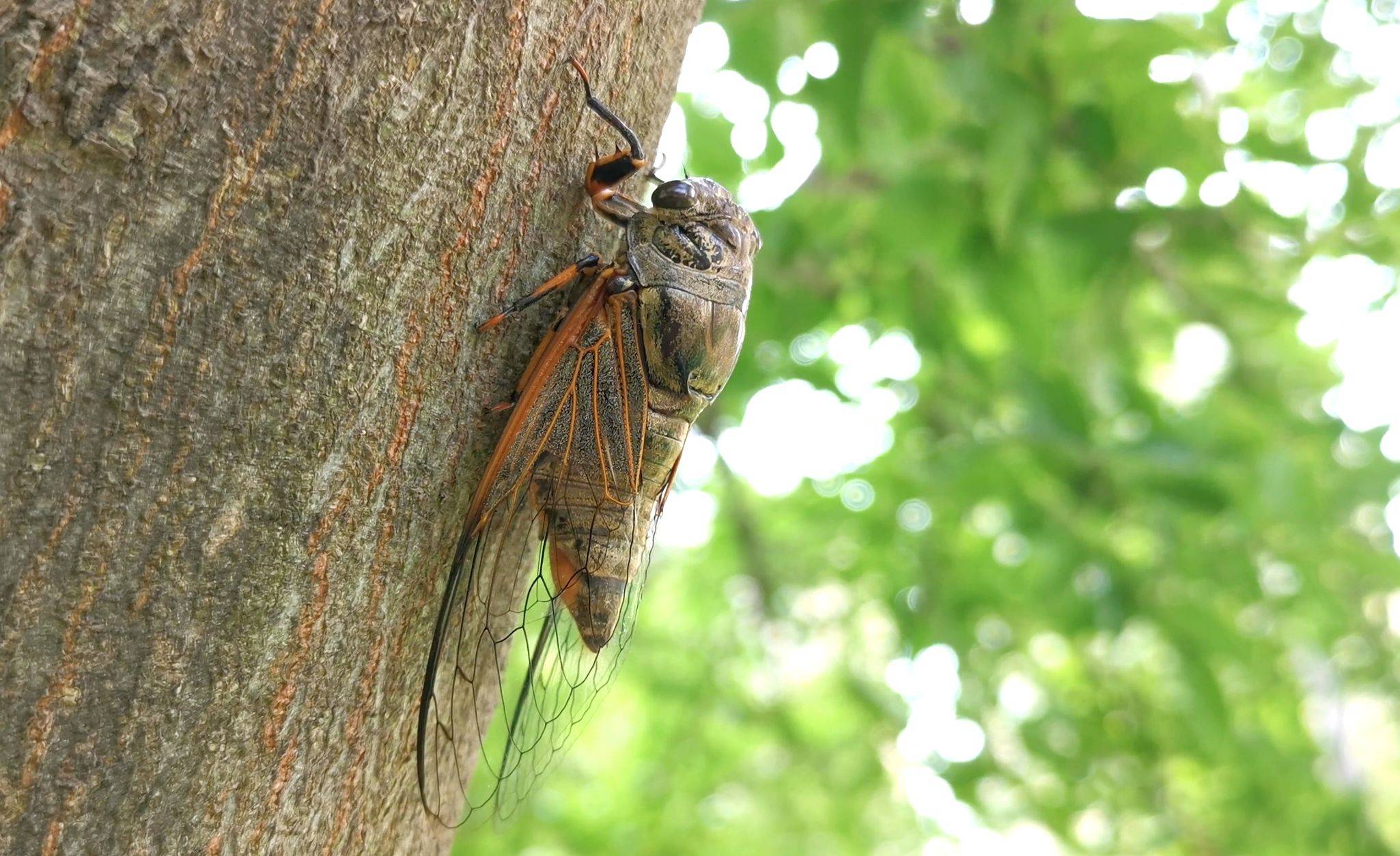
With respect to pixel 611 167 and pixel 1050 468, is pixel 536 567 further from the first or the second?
pixel 1050 468

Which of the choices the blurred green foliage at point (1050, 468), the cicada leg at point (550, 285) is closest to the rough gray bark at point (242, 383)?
the cicada leg at point (550, 285)

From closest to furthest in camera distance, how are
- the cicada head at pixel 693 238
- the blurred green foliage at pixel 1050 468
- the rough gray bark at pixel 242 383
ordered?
the rough gray bark at pixel 242 383, the cicada head at pixel 693 238, the blurred green foliage at pixel 1050 468

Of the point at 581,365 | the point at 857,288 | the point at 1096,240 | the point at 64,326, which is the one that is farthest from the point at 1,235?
the point at 857,288

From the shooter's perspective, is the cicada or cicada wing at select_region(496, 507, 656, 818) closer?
the cicada

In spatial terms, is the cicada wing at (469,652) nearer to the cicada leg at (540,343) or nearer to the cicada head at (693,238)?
→ the cicada leg at (540,343)

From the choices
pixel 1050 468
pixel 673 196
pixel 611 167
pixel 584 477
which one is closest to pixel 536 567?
pixel 584 477

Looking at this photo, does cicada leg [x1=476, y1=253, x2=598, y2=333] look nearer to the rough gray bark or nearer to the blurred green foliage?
the rough gray bark

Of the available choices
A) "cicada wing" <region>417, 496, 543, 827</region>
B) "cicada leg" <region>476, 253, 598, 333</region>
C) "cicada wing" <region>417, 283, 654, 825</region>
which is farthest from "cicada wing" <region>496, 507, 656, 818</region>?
"cicada leg" <region>476, 253, 598, 333</region>
